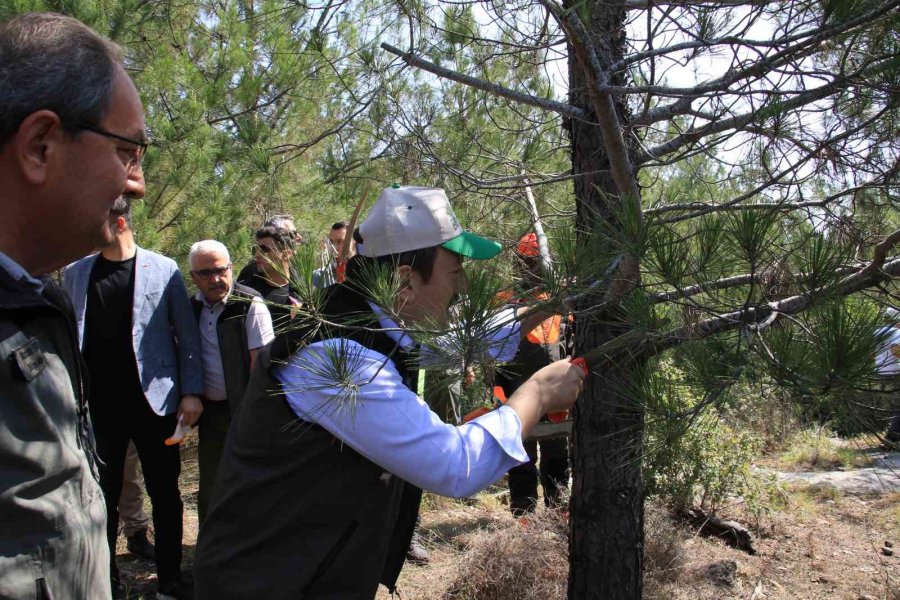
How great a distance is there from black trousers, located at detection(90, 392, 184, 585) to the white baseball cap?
2.06m

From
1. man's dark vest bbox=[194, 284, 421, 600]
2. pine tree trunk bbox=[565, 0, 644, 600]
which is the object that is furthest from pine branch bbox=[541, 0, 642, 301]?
pine tree trunk bbox=[565, 0, 644, 600]

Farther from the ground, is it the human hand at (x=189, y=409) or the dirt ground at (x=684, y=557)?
the human hand at (x=189, y=409)

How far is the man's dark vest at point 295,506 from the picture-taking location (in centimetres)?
161

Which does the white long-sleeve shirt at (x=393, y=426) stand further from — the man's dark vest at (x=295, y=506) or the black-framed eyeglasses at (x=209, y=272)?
the black-framed eyeglasses at (x=209, y=272)

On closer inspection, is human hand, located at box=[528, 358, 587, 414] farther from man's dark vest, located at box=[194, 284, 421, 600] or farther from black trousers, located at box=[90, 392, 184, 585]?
black trousers, located at box=[90, 392, 184, 585]

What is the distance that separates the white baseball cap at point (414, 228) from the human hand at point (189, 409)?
6.45ft

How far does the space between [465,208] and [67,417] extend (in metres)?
2.25

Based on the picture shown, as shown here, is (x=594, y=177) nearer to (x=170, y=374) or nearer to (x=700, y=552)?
(x=170, y=374)

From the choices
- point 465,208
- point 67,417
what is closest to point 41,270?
point 67,417

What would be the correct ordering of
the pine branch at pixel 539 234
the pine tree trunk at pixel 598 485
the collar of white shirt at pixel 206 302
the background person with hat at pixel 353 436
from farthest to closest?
the collar of white shirt at pixel 206 302 → the pine tree trunk at pixel 598 485 → the pine branch at pixel 539 234 → the background person with hat at pixel 353 436

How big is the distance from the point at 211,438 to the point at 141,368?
20.0 inches

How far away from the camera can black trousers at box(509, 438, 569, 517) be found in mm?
4406

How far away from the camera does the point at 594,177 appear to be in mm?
2668

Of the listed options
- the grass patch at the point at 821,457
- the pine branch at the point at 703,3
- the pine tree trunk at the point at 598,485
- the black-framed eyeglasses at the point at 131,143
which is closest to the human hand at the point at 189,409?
the pine tree trunk at the point at 598,485
